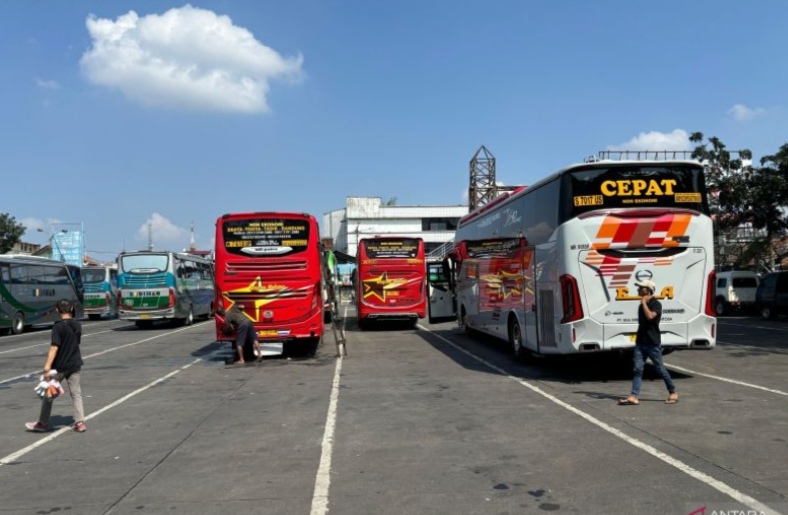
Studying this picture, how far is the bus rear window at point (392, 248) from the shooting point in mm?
23375

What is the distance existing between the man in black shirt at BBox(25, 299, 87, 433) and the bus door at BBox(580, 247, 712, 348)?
25.2ft

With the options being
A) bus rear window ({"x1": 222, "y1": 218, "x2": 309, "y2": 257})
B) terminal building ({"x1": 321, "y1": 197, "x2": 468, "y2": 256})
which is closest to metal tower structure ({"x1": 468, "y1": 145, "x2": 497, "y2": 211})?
terminal building ({"x1": 321, "y1": 197, "x2": 468, "y2": 256})

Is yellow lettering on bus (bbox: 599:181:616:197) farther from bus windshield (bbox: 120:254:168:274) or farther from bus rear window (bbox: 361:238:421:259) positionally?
bus windshield (bbox: 120:254:168:274)

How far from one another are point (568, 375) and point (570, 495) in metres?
6.89

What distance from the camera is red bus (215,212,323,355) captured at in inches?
572

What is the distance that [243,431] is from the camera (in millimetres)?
7508

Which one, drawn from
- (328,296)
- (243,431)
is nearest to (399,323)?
(328,296)

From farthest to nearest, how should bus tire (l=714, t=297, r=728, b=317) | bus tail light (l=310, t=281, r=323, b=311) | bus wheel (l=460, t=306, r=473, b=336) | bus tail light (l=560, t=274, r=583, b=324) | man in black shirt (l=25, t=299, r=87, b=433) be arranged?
bus tire (l=714, t=297, r=728, b=317) → bus wheel (l=460, t=306, r=473, b=336) → bus tail light (l=310, t=281, r=323, b=311) → bus tail light (l=560, t=274, r=583, b=324) → man in black shirt (l=25, t=299, r=87, b=433)

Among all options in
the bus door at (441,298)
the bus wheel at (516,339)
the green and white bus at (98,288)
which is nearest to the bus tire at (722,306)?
the bus door at (441,298)

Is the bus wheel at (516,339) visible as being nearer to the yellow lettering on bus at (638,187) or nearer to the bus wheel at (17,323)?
the yellow lettering on bus at (638,187)

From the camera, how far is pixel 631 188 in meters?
10.6

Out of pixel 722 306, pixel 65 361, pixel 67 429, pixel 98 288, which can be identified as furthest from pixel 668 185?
pixel 98 288

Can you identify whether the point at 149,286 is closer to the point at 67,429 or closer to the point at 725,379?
the point at 67,429

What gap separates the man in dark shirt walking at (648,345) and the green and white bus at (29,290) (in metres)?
23.6
